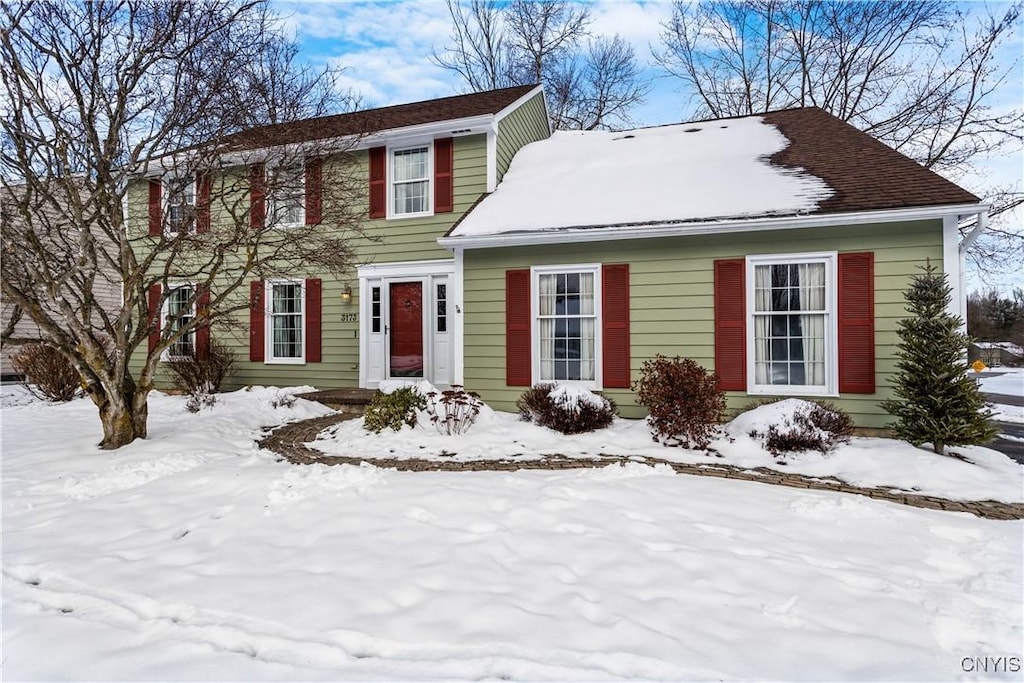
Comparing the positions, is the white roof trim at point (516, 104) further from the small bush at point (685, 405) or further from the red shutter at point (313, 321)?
the small bush at point (685, 405)

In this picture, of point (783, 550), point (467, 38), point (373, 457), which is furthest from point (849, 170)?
point (467, 38)

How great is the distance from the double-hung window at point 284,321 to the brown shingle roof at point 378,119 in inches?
136

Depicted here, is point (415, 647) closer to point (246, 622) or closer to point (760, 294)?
point (246, 622)

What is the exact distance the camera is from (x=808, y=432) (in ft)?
18.5

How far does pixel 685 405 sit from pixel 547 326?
2574 millimetres

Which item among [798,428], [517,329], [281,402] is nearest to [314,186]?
[281,402]

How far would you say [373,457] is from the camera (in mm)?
5629

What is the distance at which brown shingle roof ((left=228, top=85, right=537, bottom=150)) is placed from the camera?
697 cm

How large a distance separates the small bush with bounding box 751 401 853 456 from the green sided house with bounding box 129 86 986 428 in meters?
0.94

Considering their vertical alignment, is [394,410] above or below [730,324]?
below

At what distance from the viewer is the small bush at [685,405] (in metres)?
6.03

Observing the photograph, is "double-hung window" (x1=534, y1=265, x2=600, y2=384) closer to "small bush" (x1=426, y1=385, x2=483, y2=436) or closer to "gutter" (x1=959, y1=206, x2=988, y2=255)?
"small bush" (x1=426, y1=385, x2=483, y2=436)

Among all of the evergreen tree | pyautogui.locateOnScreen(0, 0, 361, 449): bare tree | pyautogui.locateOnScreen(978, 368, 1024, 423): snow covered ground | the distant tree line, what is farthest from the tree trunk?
the distant tree line

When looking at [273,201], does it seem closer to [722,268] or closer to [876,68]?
[722,268]
